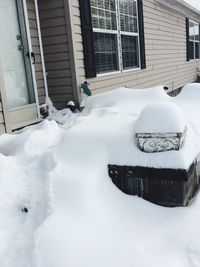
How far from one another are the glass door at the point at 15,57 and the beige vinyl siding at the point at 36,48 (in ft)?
1.08

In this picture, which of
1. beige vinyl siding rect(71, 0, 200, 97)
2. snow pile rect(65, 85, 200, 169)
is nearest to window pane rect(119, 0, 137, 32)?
beige vinyl siding rect(71, 0, 200, 97)

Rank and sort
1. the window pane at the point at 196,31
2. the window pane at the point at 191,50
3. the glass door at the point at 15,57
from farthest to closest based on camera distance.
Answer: the window pane at the point at 196,31, the window pane at the point at 191,50, the glass door at the point at 15,57

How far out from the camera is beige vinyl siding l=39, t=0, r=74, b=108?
193 inches

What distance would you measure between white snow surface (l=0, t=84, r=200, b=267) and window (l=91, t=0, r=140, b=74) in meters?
3.27

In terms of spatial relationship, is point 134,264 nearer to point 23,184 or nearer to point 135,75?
point 23,184

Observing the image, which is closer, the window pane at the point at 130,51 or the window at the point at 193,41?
the window pane at the point at 130,51

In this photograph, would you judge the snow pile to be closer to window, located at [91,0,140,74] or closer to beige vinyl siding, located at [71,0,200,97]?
beige vinyl siding, located at [71,0,200,97]

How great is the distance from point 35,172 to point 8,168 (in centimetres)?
21

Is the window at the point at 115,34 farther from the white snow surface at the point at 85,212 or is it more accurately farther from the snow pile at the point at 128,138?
the white snow surface at the point at 85,212

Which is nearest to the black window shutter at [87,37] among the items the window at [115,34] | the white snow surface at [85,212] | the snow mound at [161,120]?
the window at [115,34]

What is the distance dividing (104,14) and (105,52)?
26.3 inches

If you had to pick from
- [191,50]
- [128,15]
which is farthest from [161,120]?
[191,50]

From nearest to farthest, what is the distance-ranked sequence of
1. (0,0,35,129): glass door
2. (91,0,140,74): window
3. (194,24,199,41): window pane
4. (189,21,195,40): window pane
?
1. (0,0,35,129): glass door
2. (91,0,140,74): window
3. (189,21,195,40): window pane
4. (194,24,199,41): window pane

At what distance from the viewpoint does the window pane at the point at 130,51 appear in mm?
6691
